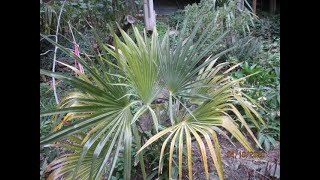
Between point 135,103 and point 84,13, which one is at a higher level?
point 84,13

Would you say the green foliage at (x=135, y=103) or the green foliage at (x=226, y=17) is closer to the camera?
the green foliage at (x=135, y=103)

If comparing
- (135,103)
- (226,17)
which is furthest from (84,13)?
(135,103)

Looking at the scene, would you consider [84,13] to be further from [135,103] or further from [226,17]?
[135,103]

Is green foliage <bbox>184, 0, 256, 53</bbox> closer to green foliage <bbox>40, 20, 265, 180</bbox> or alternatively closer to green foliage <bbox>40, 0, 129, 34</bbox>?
green foliage <bbox>40, 0, 129, 34</bbox>

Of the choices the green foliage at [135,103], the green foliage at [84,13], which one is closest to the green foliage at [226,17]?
the green foliage at [84,13]

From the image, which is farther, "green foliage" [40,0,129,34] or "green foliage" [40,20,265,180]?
"green foliage" [40,0,129,34]

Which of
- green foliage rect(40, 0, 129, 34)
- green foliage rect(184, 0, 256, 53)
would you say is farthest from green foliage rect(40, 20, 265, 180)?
green foliage rect(40, 0, 129, 34)

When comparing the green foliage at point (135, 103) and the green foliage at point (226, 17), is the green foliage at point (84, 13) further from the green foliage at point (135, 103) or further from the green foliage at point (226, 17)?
the green foliage at point (135, 103)

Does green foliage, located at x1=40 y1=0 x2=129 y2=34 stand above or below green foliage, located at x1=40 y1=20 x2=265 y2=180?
above

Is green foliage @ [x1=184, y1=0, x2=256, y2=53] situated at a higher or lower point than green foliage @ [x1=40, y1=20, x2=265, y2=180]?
higher

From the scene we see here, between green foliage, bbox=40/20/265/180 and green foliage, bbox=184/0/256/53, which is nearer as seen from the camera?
green foliage, bbox=40/20/265/180

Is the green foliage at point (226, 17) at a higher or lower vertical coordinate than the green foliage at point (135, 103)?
higher
